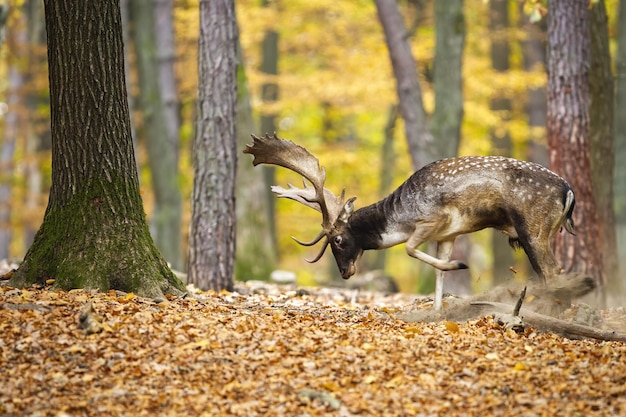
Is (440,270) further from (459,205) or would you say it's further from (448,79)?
(448,79)

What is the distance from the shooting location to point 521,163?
949cm

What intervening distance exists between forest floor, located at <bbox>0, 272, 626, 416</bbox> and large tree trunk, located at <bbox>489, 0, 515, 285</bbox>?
1477 centimetres

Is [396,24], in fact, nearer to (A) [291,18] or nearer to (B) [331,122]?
(A) [291,18]

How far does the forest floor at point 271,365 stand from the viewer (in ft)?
20.7

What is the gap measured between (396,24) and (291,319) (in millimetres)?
10399

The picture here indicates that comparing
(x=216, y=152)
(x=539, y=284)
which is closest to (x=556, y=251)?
(x=539, y=284)

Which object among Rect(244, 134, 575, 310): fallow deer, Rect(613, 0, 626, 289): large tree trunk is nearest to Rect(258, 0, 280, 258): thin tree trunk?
Rect(613, 0, 626, 289): large tree trunk

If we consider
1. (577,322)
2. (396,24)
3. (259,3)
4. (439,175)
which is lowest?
(577,322)

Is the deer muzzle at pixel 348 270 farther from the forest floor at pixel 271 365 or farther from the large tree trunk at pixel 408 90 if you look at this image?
the large tree trunk at pixel 408 90

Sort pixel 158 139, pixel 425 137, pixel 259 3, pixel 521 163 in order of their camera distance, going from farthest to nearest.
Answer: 1. pixel 259 3
2. pixel 158 139
3. pixel 425 137
4. pixel 521 163

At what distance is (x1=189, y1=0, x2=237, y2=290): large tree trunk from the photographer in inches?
459

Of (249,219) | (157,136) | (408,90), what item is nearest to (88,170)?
(249,219)

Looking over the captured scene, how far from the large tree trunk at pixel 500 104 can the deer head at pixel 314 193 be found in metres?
12.7

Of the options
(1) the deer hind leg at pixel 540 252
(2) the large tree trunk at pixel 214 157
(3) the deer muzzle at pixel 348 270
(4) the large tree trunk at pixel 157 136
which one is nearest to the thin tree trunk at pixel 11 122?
(4) the large tree trunk at pixel 157 136
